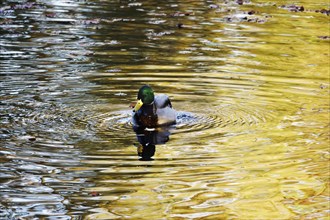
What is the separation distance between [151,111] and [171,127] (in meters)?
0.34

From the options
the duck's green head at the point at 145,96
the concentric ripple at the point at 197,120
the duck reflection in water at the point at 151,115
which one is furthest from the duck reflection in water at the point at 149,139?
the duck's green head at the point at 145,96

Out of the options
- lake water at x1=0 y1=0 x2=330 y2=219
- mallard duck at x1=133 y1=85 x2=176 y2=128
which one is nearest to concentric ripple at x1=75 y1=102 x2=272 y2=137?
lake water at x1=0 y1=0 x2=330 y2=219

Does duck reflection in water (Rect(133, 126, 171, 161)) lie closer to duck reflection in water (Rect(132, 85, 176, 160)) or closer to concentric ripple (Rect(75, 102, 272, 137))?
duck reflection in water (Rect(132, 85, 176, 160))

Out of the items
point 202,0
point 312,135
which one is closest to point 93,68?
point 312,135

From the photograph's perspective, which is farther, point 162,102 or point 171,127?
point 162,102

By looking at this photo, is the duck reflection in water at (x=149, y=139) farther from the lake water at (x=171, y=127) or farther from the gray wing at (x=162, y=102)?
the gray wing at (x=162, y=102)

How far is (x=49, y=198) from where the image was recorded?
8008mm

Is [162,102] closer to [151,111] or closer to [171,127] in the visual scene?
[151,111]

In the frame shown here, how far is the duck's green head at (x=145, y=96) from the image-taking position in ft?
36.0

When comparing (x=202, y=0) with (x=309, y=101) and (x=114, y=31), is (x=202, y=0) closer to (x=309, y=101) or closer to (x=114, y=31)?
(x=114, y=31)

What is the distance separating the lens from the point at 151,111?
11102 millimetres

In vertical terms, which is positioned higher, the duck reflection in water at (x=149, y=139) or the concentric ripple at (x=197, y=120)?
the concentric ripple at (x=197, y=120)

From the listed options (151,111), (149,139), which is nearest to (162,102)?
(151,111)

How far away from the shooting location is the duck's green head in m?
11.0
